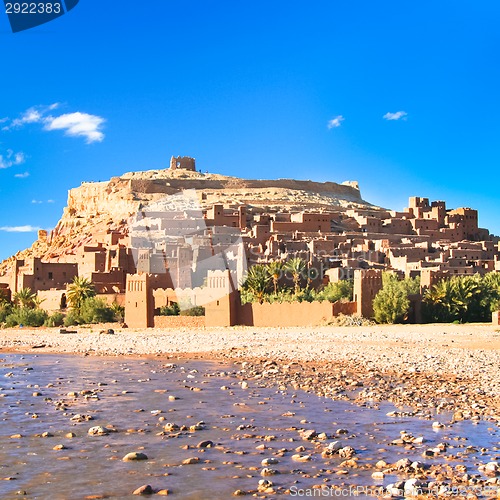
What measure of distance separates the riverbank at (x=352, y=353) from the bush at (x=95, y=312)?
2660 mm

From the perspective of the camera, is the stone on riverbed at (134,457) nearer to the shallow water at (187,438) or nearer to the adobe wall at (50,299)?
the shallow water at (187,438)

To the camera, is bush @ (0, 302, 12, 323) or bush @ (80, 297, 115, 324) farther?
bush @ (0, 302, 12, 323)

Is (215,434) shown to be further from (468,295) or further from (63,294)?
(63,294)

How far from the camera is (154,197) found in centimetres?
8225

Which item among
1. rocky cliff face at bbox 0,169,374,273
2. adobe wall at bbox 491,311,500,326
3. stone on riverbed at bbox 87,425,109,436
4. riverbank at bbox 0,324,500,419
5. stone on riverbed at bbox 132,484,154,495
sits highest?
rocky cliff face at bbox 0,169,374,273

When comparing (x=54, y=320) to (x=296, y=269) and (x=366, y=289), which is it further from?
(x=366, y=289)

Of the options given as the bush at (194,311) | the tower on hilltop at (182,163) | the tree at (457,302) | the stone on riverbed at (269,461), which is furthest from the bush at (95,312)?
the tower on hilltop at (182,163)

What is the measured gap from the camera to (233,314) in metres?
31.7

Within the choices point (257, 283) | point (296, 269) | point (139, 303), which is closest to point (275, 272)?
point (296, 269)

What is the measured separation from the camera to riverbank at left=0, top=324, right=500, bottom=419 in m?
13.2

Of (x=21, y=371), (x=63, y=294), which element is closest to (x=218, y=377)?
(x=21, y=371)

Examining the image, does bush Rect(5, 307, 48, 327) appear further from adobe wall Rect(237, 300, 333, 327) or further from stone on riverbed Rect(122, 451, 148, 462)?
stone on riverbed Rect(122, 451, 148, 462)

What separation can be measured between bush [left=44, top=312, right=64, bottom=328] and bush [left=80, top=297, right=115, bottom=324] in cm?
186

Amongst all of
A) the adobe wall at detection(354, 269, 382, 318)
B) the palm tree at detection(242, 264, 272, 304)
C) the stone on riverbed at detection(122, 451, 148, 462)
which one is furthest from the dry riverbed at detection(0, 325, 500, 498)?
the palm tree at detection(242, 264, 272, 304)
